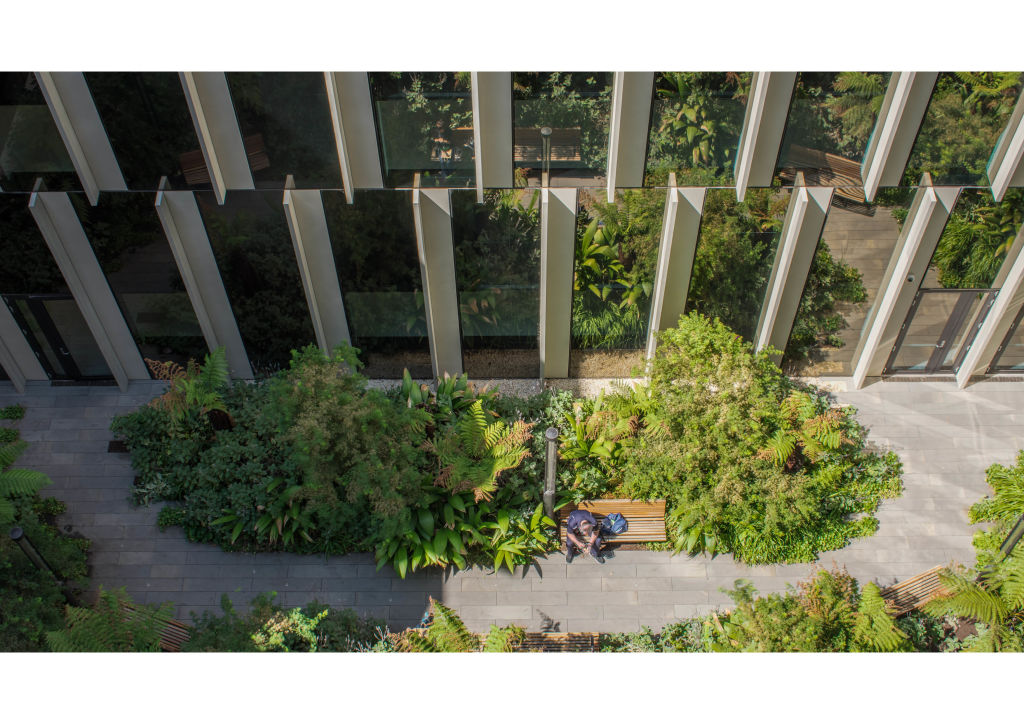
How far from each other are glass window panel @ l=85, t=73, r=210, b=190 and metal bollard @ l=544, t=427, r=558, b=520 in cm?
602

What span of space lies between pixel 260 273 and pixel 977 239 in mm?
10995

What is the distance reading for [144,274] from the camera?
472 inches

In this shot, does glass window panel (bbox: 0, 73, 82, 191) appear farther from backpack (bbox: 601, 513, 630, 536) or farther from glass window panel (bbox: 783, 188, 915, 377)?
glass window panel (bbox: 783, 188, 915, 377)

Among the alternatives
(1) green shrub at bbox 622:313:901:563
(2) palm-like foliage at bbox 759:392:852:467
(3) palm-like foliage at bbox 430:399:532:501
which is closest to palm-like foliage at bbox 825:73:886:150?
(1) green shrub at bbox 622:313:901:563

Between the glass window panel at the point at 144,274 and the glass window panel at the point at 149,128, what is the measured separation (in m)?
0.58

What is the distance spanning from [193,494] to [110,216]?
431cm

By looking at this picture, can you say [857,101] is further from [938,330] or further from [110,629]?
[110,629]

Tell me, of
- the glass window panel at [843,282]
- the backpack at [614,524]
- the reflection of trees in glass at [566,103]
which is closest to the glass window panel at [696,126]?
the reflection of trees in glass at [566,103]

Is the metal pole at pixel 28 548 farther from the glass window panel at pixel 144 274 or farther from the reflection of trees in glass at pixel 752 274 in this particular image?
the reflection of trees in glass at pixel 752 274

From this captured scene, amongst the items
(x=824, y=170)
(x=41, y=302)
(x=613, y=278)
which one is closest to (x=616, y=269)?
(x=613, y=278)

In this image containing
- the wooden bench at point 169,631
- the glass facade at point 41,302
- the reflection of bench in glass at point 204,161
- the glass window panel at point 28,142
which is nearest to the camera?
the wooden bench at point 169,631

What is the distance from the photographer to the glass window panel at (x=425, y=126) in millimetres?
10102

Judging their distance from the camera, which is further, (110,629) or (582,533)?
(582,533)

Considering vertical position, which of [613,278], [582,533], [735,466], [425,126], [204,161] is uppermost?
[425,126]
